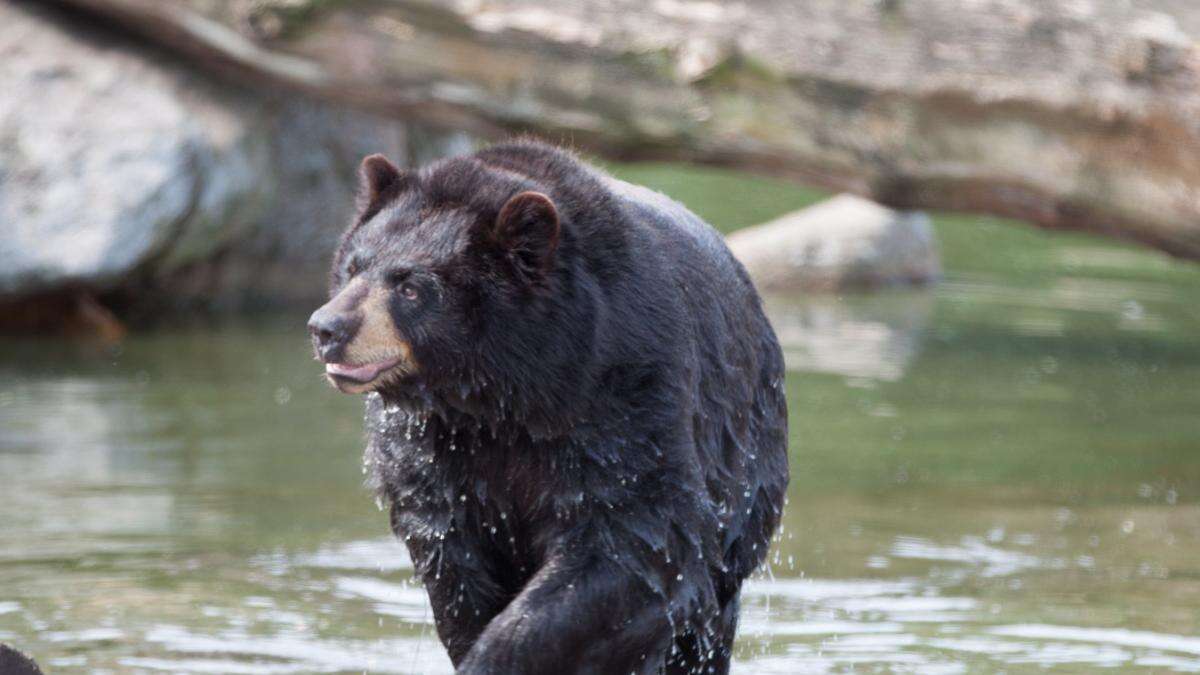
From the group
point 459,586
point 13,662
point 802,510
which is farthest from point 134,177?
point 459,586

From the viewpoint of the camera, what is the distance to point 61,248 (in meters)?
9.85

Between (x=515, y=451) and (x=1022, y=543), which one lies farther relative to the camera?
(x=1022, y=543)

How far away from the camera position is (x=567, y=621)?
3818 mm

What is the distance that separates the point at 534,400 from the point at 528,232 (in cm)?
35

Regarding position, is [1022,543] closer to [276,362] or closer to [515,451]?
[515,451]

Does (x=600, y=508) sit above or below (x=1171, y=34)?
below

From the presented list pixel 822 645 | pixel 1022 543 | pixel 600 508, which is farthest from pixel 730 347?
pixel 1022 543

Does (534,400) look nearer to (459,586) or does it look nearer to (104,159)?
(459,586)

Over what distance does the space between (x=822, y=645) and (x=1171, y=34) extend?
13.4ft

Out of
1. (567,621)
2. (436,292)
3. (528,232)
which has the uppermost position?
(528,232)

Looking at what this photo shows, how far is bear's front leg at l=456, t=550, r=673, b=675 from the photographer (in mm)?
3820

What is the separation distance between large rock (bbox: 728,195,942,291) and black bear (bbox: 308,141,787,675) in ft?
31.8

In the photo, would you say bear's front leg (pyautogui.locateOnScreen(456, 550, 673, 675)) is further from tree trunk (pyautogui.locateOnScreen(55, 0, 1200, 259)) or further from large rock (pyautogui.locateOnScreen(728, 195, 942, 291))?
large rock (pyautogui.locateOnScreen(728, 195, 942, 291))

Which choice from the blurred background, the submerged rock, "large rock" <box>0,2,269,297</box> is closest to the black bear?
the submerged rock
